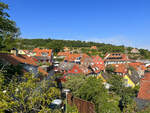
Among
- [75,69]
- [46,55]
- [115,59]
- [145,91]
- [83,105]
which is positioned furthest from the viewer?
[115,59]

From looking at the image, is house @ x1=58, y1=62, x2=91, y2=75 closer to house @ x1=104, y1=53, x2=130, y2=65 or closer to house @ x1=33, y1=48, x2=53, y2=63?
house @ x1=33, y1=48, x2=53, y2=63

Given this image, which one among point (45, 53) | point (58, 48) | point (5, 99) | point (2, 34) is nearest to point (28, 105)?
point (5, 99)

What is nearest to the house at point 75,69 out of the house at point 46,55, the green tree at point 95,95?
the house at point 46,55

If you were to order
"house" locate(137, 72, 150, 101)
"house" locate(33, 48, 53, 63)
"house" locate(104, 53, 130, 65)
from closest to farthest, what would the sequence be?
"house" locate(137, 72, 150, 101)
"house" locate(33, 48, 53, 63)
"house" locate(104, 53, 130, 65)

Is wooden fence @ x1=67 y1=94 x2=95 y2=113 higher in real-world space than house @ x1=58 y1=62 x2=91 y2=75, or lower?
lower

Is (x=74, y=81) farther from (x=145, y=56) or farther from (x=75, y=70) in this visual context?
(x=145, y=56)

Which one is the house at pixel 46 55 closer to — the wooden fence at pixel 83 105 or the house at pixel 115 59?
the house at pixel 115 59

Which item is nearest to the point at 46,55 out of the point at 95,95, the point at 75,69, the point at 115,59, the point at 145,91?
the point at 75,69

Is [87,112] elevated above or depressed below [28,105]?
below

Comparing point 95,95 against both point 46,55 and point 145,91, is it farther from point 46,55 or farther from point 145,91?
point 46,55

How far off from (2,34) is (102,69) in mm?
36610

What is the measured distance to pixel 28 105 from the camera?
5828mm

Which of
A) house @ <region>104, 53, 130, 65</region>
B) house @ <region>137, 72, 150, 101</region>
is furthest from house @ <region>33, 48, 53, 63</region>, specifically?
house @ <region>137, 72, 150, 101</region>

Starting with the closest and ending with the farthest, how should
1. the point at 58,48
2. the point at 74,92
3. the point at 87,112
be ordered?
1. the point at 87,112
2. the point at 74,92
3. the point at 58,48
